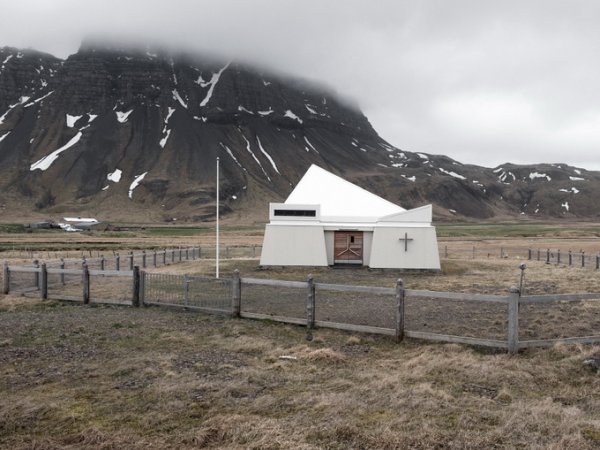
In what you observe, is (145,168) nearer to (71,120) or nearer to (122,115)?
(122,115)

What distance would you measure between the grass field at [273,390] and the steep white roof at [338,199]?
2317 cm

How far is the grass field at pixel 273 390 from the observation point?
648 centimetres

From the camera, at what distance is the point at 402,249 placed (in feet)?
103

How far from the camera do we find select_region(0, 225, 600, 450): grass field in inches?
255

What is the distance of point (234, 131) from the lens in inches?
7815

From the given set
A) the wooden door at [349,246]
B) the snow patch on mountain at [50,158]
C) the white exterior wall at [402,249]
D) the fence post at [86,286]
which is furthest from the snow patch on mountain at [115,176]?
the fence post at [86,286]

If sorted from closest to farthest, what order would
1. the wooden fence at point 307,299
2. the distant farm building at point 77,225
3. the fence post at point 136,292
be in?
the wooden fence at point 307,299 < the fence post at point 136,292 < the distant farm building at point 77,225

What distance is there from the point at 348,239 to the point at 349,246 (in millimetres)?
460

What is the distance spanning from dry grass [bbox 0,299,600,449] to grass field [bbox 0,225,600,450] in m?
0.02

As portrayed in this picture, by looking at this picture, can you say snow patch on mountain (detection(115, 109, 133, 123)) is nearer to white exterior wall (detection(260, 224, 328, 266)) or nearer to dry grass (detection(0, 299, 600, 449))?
white exterior wall (detection(260, 224, 328, 266))

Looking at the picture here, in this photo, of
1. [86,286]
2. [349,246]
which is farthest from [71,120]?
[86,286]

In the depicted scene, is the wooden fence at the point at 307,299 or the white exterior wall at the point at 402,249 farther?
the white exterior wall at the point at 402,249

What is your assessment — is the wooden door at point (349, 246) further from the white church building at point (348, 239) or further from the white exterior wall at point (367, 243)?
the white exterior wall at point (367, 243)

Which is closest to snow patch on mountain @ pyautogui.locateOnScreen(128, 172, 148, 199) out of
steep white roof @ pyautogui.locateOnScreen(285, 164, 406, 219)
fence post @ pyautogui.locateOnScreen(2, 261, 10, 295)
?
steep white roof @ pyautogui.locateOnScreen(285, 164, 406, 219)
